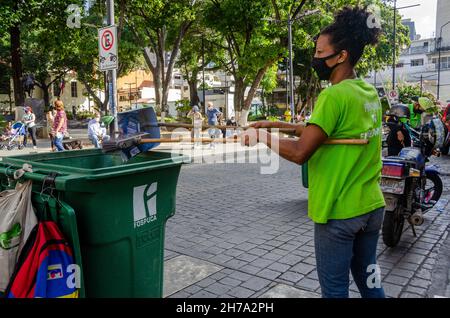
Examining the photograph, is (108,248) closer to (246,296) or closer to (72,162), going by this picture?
(72,162)

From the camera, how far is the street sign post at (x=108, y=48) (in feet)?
31.6

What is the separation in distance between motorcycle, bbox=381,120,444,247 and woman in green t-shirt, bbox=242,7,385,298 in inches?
95.6

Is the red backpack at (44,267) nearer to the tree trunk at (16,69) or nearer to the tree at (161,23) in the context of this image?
the tree at (161,23)

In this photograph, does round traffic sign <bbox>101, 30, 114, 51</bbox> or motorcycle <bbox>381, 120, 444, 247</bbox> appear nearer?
motorcycle <bbox>381, 120, 444, 247</bbox>

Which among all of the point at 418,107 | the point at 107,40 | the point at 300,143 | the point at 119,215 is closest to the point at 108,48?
the point at 107,40

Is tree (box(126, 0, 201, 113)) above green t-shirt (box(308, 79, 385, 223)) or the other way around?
above

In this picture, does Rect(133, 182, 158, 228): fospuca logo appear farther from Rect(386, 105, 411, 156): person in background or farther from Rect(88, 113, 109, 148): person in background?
Rect(88, 113, 109, 148): person in background

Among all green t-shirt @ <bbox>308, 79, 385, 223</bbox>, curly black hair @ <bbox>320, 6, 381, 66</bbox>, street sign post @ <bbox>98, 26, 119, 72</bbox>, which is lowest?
green t-shirt @ <bbox>308, 79, 385, 223</bbox>

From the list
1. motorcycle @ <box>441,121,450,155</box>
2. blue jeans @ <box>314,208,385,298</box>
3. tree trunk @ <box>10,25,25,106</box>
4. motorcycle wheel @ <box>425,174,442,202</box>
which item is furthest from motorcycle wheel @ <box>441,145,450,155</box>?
tree trunk @ <box>10,25,25,106</box>

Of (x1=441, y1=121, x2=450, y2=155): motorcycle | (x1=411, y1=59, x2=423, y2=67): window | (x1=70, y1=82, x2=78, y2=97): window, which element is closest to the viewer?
(x1=441, y1=121, x2=450, y2=155): motorcycle

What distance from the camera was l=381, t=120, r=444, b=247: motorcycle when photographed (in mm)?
4480

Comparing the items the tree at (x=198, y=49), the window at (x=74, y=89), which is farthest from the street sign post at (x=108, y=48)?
the window at (x=74, y=89)

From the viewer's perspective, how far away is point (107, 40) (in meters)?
9.77

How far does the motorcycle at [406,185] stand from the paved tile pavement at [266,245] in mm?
275
